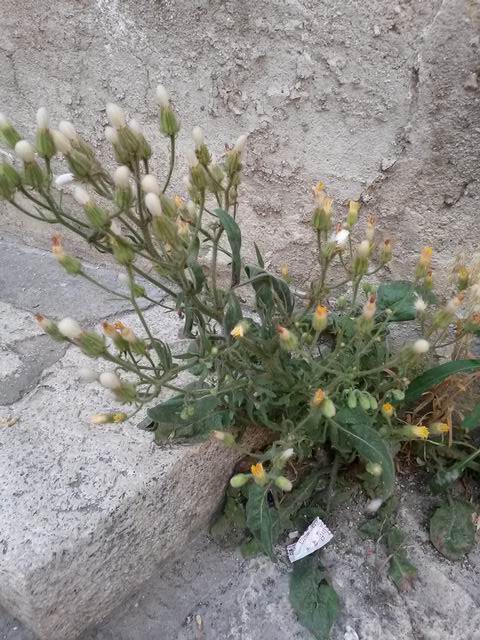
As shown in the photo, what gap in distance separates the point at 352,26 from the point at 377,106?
166 millimetres

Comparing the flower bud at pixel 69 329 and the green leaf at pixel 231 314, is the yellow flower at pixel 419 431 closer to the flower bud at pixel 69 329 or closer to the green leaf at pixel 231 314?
the green leaf at pixel 231 314

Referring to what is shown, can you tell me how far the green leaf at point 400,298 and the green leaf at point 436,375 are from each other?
0.12 meters

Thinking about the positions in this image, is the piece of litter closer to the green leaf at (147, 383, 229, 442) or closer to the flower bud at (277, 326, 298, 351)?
the green leaf at (147, 383, 229, 442)

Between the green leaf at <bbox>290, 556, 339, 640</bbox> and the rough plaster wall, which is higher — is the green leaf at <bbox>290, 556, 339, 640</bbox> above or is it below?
below

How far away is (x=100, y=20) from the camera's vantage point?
1.38m

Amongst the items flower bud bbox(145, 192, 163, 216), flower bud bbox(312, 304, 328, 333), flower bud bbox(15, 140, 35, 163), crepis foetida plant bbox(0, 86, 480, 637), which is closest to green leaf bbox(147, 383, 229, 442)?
crepis foetida plant bbox(0, 86, 480, 637)

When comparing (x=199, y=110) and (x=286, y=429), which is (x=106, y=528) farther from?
(x=199, y=110)

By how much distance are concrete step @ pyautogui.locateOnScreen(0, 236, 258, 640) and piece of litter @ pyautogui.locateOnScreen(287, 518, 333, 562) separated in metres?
0.21

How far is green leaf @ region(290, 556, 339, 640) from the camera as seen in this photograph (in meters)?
1.04

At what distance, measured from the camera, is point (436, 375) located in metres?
1.11

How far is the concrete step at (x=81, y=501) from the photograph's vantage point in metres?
0.95

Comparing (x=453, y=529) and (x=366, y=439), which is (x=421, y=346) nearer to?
(x=366, y=439)

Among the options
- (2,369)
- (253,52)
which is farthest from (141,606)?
(253,52)

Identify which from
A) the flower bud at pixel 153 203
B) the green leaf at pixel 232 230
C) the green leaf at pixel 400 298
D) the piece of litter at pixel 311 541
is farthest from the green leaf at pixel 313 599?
the flower bud at pixel 153 203
